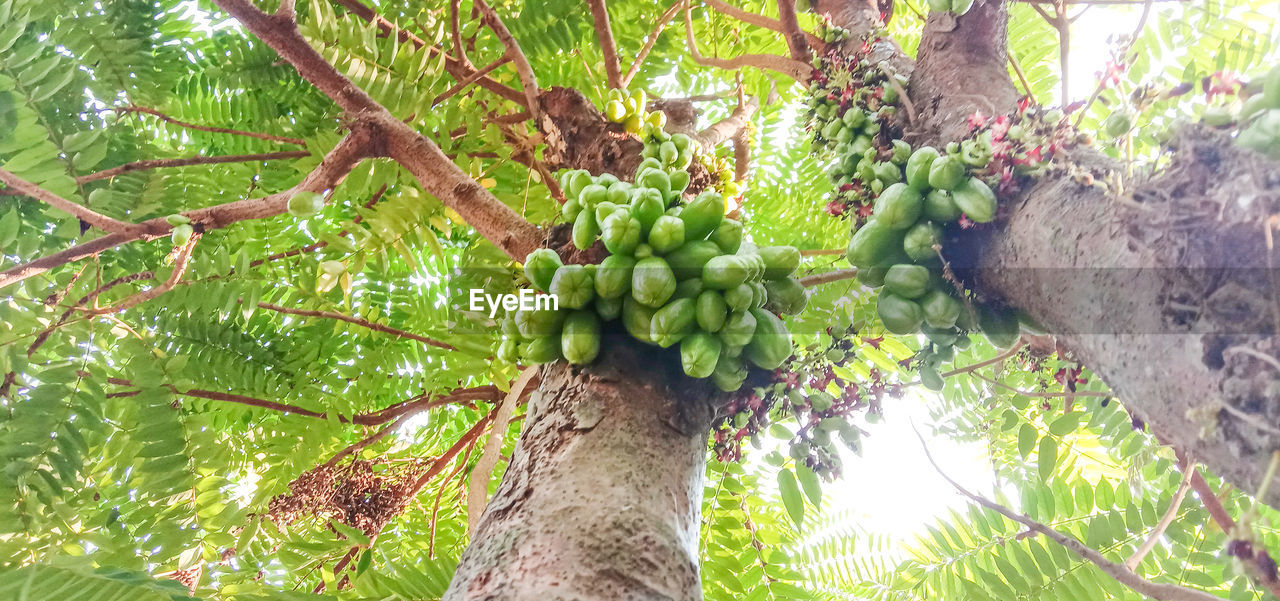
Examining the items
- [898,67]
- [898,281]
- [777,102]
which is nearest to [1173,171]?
[898,281]

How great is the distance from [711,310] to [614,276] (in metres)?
0.23

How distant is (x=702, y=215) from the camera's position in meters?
1.57

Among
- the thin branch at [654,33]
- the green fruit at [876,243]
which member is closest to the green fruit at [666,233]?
the green fruit at [876,243]

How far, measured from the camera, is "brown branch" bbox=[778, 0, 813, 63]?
2832 millimetres

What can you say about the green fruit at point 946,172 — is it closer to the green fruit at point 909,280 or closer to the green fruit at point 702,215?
the green fruit at point 909,280

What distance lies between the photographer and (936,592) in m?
2.42

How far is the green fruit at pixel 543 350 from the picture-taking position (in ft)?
5.20

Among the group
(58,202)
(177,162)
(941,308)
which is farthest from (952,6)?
(177,162)

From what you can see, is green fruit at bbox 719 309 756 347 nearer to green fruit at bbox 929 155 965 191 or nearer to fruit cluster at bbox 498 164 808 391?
fruit cluster at bbox 498 164 808 391

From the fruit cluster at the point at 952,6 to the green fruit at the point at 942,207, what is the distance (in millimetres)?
813

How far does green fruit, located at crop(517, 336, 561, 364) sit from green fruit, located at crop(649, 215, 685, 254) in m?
0.33

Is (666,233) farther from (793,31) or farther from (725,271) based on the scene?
(793,31)

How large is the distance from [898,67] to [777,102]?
1.79 m

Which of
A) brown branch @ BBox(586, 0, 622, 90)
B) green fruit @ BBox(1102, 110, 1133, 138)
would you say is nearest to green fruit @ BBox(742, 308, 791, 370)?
green fruit @ BBox(1102, 110, 1133, 138)
